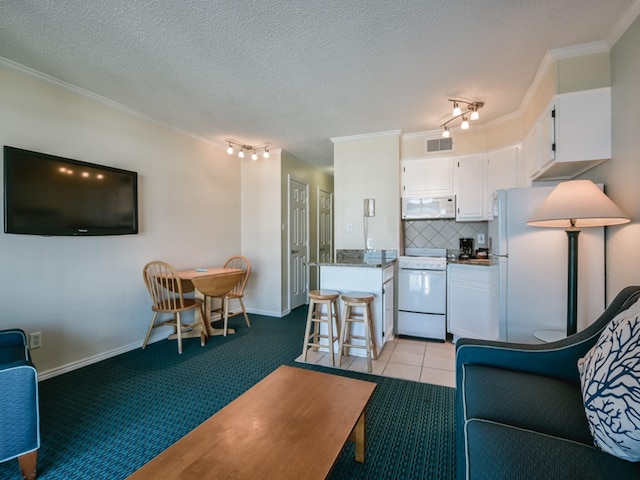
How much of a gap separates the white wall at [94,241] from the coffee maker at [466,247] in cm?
326

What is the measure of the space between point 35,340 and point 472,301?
150 inches

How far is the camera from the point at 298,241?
15.7 ft

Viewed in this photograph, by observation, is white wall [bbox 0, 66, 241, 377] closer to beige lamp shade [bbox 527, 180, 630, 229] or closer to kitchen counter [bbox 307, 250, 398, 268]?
kitchen counter [bbox 307, 250, 398, 268]

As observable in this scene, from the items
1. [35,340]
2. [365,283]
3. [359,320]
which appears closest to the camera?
[35,340]

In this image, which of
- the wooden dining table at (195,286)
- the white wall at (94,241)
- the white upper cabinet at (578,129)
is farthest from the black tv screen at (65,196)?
the white upper cabinet at (578,129)

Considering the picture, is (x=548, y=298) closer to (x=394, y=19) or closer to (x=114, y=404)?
(x=394, y=19)

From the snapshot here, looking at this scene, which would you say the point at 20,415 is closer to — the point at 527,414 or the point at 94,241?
the point at 94,241

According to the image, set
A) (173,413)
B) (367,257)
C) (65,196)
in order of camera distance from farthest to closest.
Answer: (367,257)
(65,196)
(173,413)

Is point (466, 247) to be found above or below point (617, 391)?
above

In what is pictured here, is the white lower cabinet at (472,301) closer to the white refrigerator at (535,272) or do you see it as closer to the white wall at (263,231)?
the white refrigerator at (535,272)

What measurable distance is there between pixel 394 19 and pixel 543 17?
89 centimetres

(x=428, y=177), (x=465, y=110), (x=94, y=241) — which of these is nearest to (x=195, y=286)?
(x=94, y=241)

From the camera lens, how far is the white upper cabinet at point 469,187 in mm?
3371

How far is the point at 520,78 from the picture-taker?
242 centimetres
